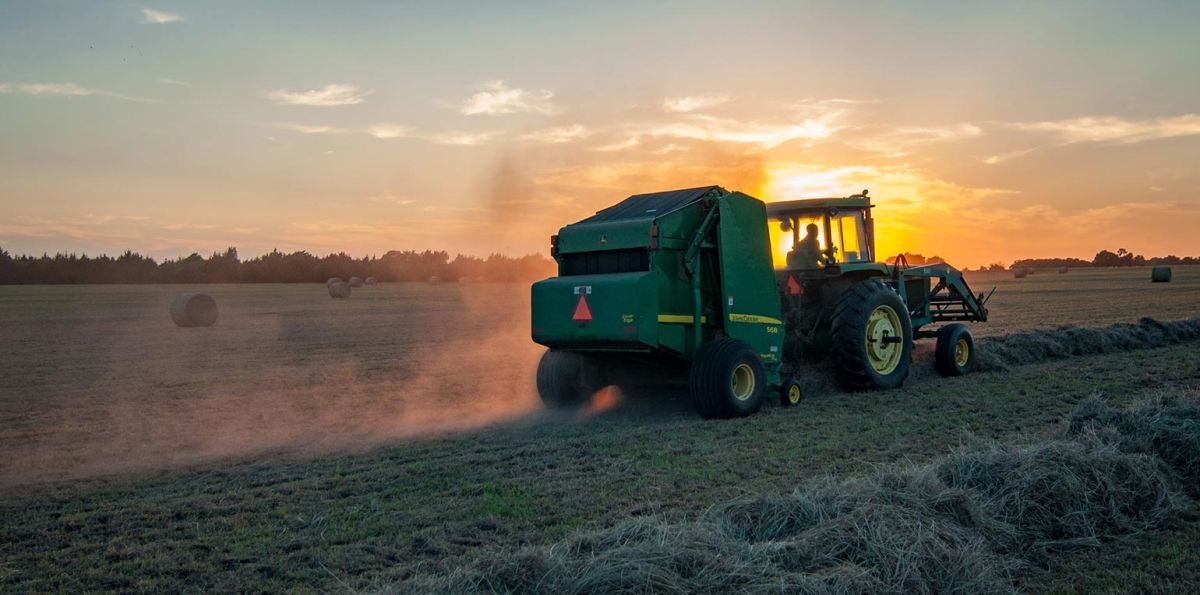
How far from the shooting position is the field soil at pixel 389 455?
18.2 feet

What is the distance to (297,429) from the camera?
34.7ft

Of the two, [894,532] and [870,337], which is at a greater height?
[870,337]

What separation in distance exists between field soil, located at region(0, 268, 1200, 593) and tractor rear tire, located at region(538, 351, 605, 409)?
260 mm

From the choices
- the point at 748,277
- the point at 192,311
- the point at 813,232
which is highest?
the point at 813,232

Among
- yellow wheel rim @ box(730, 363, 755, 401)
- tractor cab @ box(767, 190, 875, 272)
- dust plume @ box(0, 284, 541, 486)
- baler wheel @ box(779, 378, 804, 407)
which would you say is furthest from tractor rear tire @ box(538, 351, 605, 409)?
tractor cab @ box(767, 190, 875, 272)

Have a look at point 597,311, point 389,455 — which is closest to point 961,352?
point 597,311

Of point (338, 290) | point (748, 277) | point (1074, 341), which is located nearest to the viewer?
point (748, 277)

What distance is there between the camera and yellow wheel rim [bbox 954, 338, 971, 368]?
14.1 meters

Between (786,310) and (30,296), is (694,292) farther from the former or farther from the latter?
(30,296)

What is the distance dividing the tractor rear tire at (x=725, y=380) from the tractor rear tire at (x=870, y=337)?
196 cm

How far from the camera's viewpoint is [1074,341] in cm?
1614

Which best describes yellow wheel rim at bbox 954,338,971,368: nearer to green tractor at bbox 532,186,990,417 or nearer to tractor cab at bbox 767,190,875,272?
green tractor at bbox 532,186,990,417

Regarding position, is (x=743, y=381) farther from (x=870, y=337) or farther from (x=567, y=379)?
(x=870, y=337)

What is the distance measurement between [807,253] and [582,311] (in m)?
3.79
